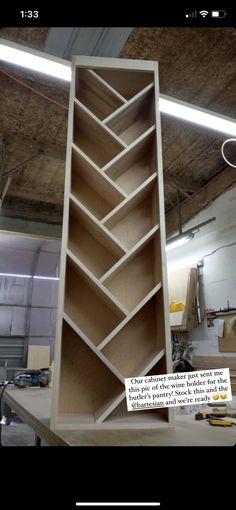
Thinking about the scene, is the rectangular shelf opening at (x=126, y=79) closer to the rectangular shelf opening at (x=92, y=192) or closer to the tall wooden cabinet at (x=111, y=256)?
the tall wooden cabinet at (x=111, y=256)

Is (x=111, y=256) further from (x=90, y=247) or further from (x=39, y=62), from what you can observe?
(x=39, y=62)

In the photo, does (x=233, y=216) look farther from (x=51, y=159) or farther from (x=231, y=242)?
(x=51, y=159)

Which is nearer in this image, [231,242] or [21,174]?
[231,242]

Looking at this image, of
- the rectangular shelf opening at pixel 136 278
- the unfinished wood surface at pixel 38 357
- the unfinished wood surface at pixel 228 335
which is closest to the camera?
the rectangular shelf opening at pixel 136 278

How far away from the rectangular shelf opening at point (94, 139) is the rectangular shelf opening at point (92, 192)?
0.37ft

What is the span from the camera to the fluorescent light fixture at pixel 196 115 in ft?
5.50

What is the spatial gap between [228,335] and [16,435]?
9.44ft
